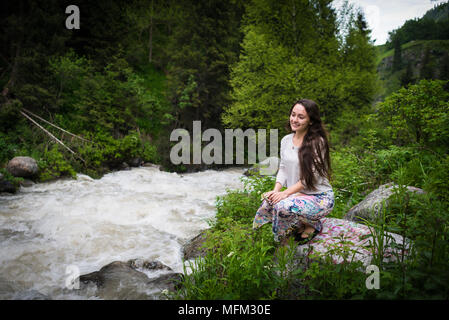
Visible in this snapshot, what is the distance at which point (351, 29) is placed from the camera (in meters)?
14.5

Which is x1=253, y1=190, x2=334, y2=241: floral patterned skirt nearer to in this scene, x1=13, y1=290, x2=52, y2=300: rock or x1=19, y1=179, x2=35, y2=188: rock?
x1=13, y1=290, x2=52, y2=300: rock

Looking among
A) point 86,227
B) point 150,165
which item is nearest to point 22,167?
point 86,227

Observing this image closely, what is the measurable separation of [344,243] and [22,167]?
418 inches

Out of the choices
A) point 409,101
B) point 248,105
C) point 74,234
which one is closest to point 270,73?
point 248,105

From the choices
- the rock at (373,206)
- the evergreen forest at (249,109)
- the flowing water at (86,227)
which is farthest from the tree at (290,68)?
the rock at (373,206)

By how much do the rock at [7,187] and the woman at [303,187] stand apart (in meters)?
8.58

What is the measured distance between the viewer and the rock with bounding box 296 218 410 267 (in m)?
2.41

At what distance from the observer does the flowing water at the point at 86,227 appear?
12.3ft

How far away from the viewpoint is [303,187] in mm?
2838

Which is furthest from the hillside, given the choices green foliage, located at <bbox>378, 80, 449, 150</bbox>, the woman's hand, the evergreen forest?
the woman's hand

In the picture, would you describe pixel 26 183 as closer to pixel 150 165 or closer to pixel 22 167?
pixel 22 167

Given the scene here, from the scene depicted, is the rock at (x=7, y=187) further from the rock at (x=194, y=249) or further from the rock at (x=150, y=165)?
the rock at (x=194, y=249)
